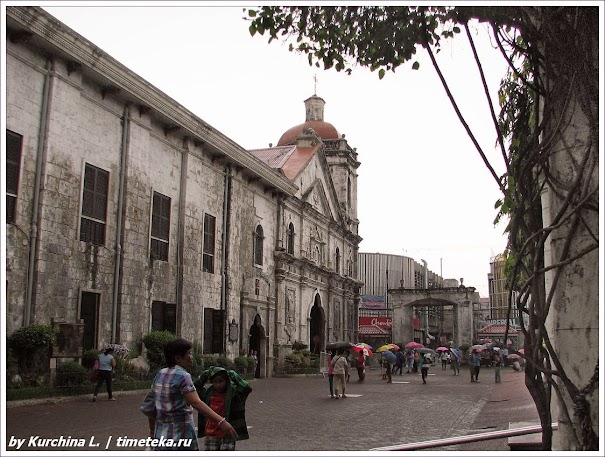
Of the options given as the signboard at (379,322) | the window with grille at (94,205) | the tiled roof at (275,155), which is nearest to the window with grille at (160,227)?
the window with grille at (94,205)

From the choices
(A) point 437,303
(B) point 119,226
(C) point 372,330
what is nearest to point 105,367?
(B) point 119,226

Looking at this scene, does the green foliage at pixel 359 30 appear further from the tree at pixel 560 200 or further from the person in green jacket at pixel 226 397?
the person in green jacket at pixel 226 397

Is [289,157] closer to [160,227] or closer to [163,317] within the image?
[160,227]

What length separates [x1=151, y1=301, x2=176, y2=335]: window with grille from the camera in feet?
57.7

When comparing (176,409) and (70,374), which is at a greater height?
(176,409)

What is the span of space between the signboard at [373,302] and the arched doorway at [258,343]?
111ft

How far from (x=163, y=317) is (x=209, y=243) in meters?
3.44

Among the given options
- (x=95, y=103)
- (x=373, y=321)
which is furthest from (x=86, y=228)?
(x=373, y=321)

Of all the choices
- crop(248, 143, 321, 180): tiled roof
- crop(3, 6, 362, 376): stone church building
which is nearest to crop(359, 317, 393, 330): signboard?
crop(248, 143, 321, 180): tiled roof

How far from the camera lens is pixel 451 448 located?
26.0 feet

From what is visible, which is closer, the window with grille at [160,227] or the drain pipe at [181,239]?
the window with grille at [160,227]

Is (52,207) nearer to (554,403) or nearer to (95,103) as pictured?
(95,103)

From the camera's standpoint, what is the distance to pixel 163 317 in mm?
18094

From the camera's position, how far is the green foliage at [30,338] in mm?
12680
